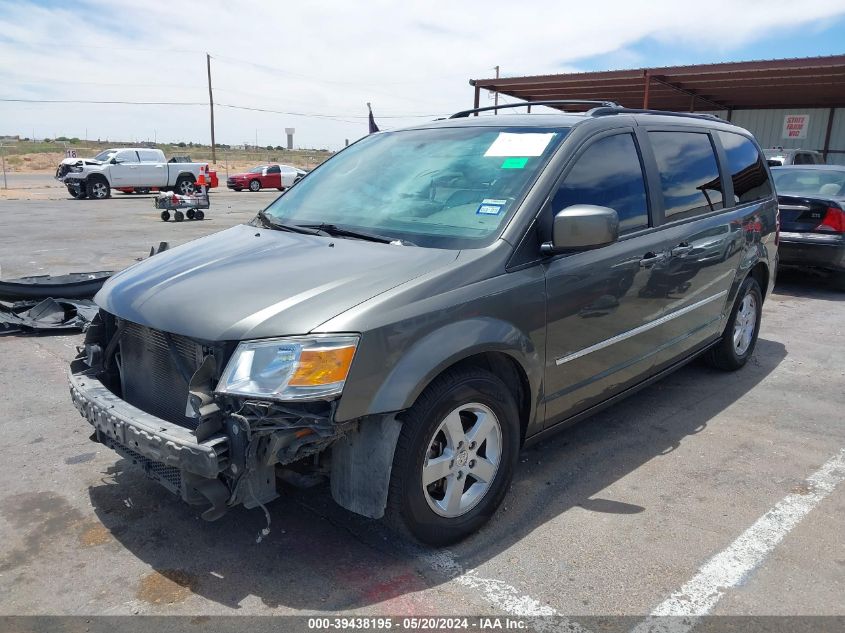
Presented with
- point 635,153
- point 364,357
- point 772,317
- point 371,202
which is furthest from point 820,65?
A: point 364,357

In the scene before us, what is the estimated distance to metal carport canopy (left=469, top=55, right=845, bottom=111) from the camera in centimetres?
1714

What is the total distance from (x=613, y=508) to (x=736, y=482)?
31.8 inches

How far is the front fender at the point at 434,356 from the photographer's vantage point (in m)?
2.53

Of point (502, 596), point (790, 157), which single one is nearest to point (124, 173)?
point (790, 157)

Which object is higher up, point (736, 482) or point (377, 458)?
point (377, 458)

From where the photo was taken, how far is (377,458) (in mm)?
2621

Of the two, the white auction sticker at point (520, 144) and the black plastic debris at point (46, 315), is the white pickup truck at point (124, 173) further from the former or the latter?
the white auction sticker at point (520, 144)

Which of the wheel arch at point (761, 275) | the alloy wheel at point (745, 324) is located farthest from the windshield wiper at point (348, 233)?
the wheel arch at point (761, 275)

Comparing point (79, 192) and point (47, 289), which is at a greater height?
point (79, 192)

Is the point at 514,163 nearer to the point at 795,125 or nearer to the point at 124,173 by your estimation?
the point at 795,125

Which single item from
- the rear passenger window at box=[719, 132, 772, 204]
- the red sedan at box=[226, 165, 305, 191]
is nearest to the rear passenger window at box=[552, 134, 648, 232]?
the rear passenger window at box=[719, 132, 772, 204]

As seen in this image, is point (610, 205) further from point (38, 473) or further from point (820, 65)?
point (820, 65)

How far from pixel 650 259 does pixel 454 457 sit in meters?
1.74

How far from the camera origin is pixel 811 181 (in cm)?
919
